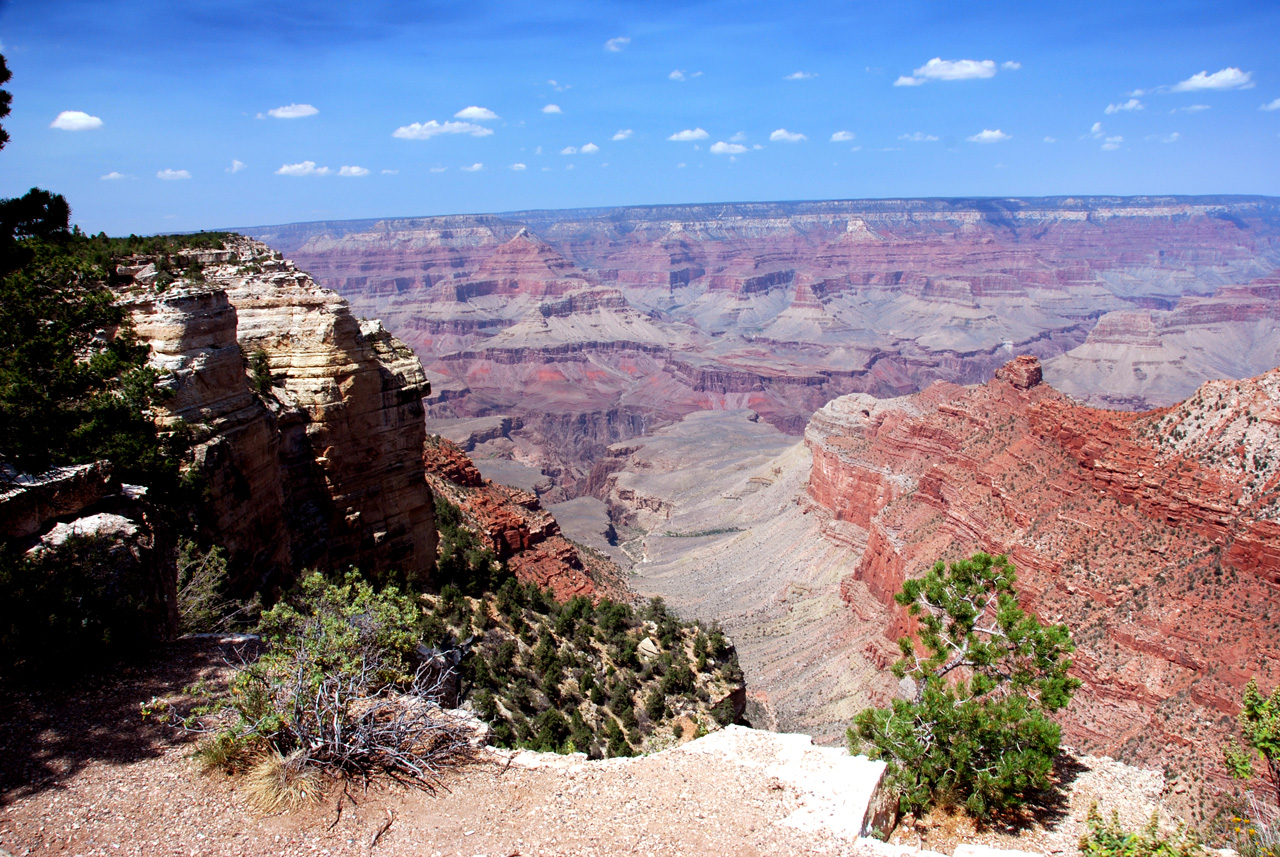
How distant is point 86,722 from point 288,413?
32.9 ft

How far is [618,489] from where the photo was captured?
93500 millimetres

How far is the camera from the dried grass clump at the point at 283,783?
858 cm

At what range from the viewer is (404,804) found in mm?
9023

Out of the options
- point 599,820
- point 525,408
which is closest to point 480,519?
point 599,820

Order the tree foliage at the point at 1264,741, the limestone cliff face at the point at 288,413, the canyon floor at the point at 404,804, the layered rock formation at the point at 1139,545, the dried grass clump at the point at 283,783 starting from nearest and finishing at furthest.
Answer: the canyon floor at the point at 404,804
the dried grass clump at the point at 283,783
the tree foliage at the point at 1264,741
the limestone cliff face at the point at 288,413
the layered rock formation at the point at 1139,545

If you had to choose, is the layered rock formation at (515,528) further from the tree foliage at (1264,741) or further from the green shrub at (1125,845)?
the green shrub at (1125,845)

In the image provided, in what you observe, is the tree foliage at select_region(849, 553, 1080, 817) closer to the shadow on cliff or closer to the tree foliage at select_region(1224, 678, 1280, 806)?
the tree foliage at select_region(1224, 678, 1280, 806)

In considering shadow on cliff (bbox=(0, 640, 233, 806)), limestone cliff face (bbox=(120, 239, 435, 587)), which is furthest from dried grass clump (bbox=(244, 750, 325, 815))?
limestone cliff face (bbox=(120, 239, 435, 587))

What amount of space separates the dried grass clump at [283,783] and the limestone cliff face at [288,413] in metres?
7.82

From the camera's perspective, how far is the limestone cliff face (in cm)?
1513

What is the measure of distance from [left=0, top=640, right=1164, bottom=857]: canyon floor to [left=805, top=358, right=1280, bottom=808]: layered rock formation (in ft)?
52.9

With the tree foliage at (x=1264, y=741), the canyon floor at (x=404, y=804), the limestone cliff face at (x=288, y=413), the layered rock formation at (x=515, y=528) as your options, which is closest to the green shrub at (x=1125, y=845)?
the canyon floor at (x=404, y=804)

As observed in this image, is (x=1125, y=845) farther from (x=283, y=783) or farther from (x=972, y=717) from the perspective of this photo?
(x=283, y=783)

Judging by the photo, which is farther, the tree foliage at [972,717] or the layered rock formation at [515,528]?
the layered rock formation at [515,528]
